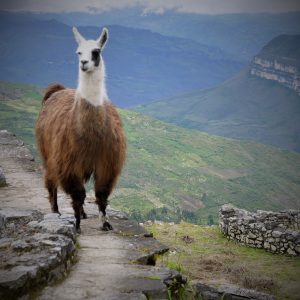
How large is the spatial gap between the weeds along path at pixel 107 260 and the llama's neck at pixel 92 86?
2580 millimetres

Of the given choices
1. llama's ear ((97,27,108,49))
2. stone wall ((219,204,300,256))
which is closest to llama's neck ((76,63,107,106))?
llama's ear ((97,27,108,49))

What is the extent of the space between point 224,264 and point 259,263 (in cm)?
132

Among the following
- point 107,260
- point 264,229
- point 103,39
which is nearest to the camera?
point 107,260

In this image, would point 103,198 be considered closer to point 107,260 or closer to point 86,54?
point 107,260

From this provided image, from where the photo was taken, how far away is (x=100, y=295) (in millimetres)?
6043

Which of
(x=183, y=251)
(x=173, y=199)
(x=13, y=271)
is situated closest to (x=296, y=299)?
(x=183, y=251)

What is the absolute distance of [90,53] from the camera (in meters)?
8.41

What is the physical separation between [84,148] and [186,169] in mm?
150692

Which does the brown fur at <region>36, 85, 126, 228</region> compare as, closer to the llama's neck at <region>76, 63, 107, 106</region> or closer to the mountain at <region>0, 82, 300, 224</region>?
the llama's neck at <region>76, 63, 107, 106</region>

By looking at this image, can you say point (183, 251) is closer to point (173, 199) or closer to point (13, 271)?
point (13, 271)

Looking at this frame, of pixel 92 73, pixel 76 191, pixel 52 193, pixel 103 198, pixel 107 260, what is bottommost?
pixel 107 260

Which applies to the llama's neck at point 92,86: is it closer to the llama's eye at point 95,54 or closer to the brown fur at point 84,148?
the brown fur at point 84,148

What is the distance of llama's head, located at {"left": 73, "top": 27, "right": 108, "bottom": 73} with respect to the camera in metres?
8.30

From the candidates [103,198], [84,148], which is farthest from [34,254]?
[103,198]
